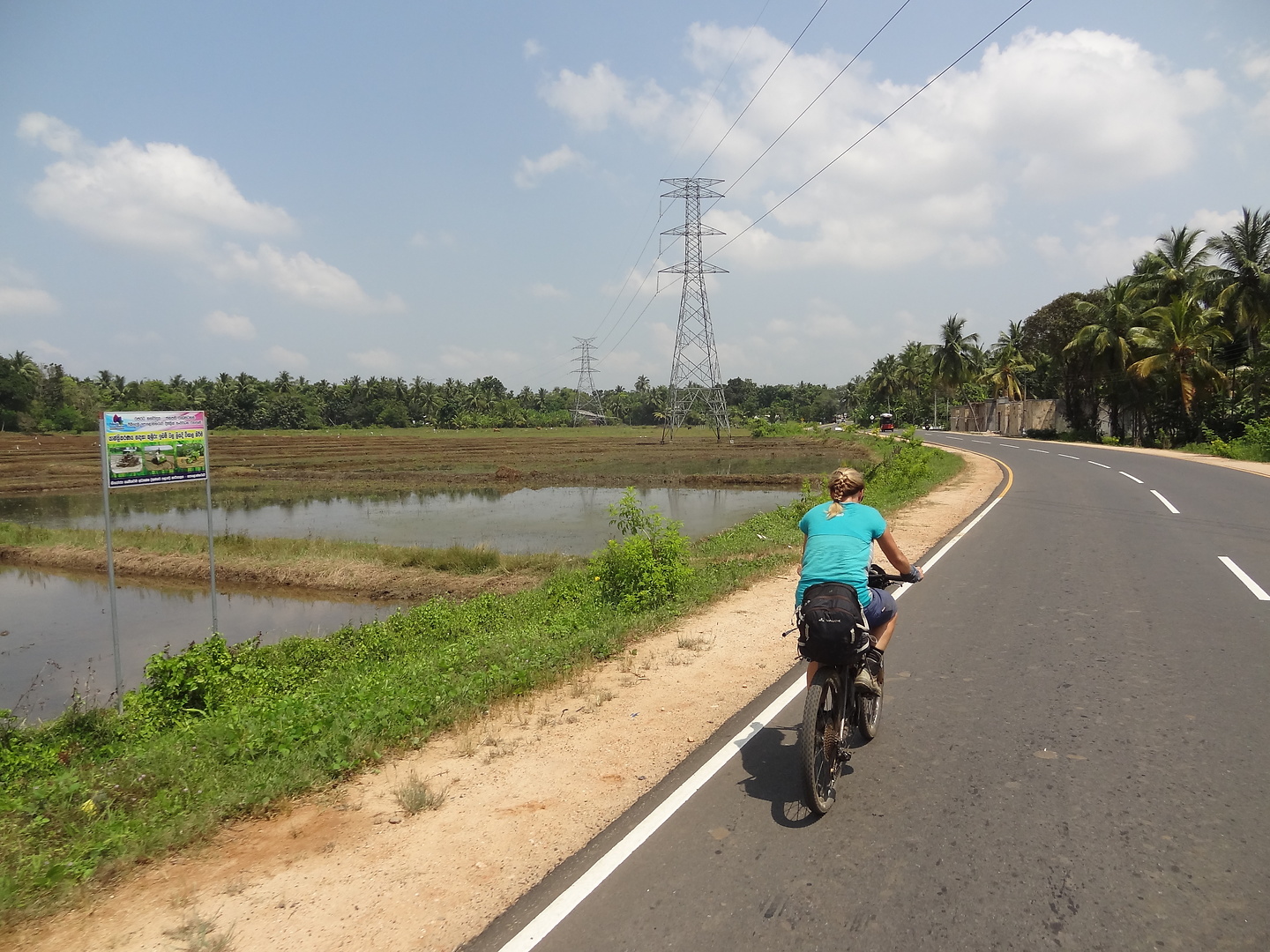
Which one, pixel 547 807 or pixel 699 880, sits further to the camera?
pixel 547 807

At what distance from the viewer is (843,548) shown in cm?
478

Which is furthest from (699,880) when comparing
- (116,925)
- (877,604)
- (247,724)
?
(247,724)

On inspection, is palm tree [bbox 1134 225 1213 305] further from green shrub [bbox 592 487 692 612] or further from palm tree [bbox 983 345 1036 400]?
green shrub [bbox 592 487 692 612]

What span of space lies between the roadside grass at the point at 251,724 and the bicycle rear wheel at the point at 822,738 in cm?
283

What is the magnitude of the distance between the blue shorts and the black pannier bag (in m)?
0.41

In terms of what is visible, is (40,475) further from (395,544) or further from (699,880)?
(699,880)

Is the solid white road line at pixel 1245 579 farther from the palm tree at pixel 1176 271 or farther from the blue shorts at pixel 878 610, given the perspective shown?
the palm tree at pixel 1176 271

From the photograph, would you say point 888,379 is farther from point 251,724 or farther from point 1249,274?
point 251,724

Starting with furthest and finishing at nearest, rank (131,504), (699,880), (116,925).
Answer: (131,504), (699,880), (116,925)

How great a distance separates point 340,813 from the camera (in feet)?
15.3

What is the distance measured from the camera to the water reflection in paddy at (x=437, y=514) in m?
25.3

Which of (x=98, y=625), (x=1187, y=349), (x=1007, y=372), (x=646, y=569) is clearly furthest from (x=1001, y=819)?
(x=1007, y=372)

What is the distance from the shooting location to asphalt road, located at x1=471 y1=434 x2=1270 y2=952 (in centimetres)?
345

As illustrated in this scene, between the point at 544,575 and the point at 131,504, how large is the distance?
30204mm
